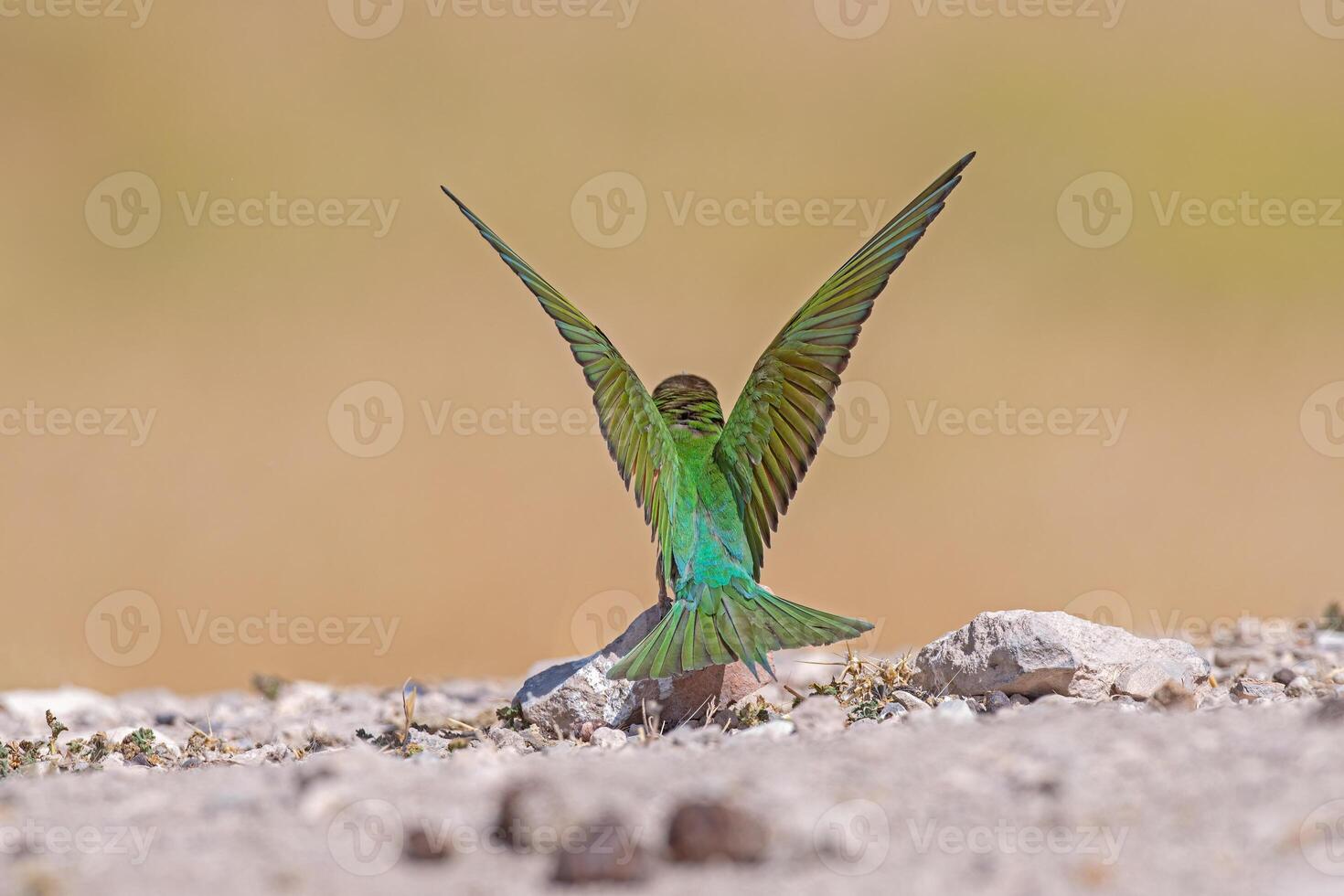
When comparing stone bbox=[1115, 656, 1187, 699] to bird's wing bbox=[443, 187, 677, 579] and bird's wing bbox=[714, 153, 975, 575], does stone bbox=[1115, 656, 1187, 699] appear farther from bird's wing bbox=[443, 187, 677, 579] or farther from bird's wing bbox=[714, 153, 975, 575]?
bird's wing bbox=[443, 187, 677, 579]

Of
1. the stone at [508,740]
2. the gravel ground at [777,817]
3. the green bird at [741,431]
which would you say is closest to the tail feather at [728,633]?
the green bird at [741,431]

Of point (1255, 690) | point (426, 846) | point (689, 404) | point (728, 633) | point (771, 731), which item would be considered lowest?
point (426, 846)

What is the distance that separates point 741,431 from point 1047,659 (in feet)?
4.48

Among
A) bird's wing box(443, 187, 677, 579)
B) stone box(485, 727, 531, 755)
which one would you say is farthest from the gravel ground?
bird's wing box(443, 187, 677, 579)

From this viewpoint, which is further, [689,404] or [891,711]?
[689,404]

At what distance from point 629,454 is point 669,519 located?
0.28 meters

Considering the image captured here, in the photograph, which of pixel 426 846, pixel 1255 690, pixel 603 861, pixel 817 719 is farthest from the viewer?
pixel 1255 690

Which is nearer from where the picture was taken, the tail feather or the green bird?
the tail feather

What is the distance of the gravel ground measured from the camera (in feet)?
8.00

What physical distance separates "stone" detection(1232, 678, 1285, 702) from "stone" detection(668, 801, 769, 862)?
271 cm

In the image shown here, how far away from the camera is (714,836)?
248 centimetres

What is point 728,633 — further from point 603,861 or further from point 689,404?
point 603,861

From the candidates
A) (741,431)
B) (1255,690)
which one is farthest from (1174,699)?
(741,431)

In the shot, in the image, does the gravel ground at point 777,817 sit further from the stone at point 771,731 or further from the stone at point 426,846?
the stone at point 771,731
